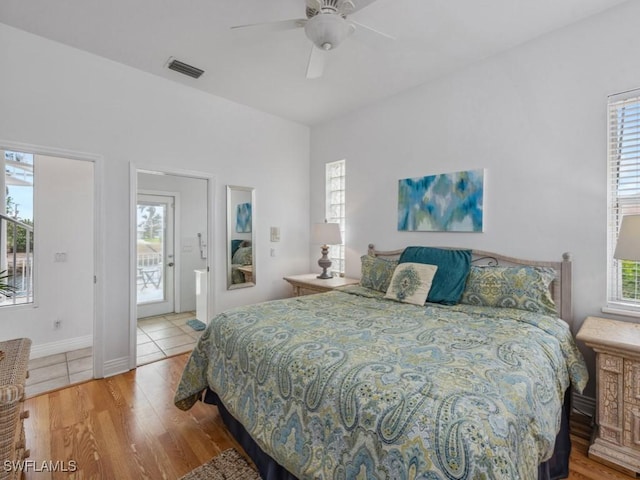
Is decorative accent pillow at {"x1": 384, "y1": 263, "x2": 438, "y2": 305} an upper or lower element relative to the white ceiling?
lower

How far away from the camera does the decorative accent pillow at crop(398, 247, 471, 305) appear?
2488 millimetres

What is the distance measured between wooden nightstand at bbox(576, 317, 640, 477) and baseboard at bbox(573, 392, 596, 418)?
0.42m

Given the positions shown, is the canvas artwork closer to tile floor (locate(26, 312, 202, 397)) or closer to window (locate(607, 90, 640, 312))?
tile floor (locate(26, 312, 202, 397))

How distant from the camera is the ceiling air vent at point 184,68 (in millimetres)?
2885

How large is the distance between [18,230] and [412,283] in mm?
4207

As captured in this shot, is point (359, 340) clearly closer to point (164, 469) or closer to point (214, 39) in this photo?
point (164, 469)

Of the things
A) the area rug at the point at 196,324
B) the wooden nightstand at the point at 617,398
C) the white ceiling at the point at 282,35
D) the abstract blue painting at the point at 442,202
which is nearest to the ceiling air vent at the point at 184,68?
the white ceiling at the point at 282,35

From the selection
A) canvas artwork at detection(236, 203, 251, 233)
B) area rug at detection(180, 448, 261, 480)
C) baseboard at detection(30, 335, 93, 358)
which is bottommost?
area rug at detection(180, 448, 261, 480)

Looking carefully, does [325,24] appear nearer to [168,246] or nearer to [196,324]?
[196,324]

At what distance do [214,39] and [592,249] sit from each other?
334 centimetres

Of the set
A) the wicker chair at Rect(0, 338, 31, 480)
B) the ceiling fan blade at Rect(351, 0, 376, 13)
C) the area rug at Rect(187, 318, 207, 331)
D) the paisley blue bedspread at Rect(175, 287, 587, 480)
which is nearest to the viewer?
the paisley blue bedspread at Rect(175, 287, 587, 480)

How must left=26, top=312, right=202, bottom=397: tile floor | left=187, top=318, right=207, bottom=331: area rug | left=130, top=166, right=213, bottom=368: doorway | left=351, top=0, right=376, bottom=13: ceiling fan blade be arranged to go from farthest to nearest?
1. left=130, top=166, right=213, bottom=368: doorway
2. left=187, top=318, right=207, bottom=331: area rug
3. left=26, top=312, right=202, bottom=397: tile floor
4. left=351, top=0, right=376, bottom=13: ceiling fan blade

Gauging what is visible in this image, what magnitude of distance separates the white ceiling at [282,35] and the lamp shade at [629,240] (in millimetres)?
1571

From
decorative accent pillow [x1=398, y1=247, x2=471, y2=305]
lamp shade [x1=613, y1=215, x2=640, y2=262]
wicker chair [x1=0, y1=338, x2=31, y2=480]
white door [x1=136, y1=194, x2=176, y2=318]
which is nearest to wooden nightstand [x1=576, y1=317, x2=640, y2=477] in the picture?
lamp shade [x1=613, y1=215, x2=640, y2=262]
